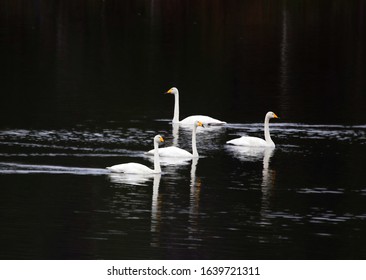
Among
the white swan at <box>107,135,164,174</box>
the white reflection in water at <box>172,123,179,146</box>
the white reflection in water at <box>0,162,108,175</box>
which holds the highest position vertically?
the white swan at <box>107,135,164,174</box>

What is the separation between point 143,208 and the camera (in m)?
25.2

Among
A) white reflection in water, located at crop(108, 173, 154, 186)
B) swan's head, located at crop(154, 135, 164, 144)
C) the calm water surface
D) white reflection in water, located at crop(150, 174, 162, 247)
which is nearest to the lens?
the calm water surface

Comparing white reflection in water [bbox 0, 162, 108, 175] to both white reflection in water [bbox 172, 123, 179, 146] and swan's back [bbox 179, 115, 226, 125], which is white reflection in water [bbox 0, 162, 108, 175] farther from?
swan's back [bbox 179, 115, 226, 125]

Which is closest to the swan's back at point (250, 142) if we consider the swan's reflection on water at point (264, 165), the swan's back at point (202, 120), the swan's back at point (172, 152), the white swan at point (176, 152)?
the swan's reflection on water at point (264, 165)

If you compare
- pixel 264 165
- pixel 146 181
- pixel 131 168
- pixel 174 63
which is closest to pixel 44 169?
pixel 131 168

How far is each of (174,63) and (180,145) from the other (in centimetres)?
2473

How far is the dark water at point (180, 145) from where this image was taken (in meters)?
22.9

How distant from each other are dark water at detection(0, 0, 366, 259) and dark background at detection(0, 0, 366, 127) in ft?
0.43

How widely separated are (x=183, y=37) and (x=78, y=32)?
6.29m

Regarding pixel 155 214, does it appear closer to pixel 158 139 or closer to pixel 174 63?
→ pixel 158 139

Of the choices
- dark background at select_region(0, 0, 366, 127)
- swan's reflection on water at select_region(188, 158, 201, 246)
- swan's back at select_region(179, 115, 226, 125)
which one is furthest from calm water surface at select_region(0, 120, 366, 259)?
dark background at select_region(0, 0, 366, 127)

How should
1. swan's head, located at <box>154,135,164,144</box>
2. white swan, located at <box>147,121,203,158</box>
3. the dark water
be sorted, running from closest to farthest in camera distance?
the dark water
swan's head, located at <box>154,135,164,144</box>
white swan, located at <box>147,121,203,158</box>

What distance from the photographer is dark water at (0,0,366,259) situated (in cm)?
2292

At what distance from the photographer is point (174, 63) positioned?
59.0m
